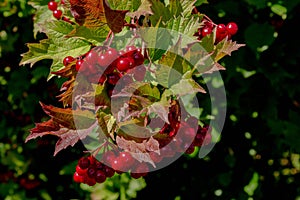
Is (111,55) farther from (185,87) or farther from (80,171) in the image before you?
(80,171)

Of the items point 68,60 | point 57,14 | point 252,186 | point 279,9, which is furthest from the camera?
point 252,186

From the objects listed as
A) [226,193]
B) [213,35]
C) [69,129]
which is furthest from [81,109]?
[226,193]

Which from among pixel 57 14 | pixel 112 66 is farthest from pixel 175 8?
pixel 57 14

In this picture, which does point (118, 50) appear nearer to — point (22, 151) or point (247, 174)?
point (247, 174)

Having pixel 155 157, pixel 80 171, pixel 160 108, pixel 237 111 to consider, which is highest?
pixel 160 108

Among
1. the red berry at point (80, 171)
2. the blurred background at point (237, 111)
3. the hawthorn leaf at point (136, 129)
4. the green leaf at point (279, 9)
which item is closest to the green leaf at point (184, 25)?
the hawthorn leaf at point (136, 129)

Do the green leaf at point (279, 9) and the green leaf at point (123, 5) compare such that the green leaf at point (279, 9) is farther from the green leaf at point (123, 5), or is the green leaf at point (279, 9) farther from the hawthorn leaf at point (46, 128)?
the hawthorn leaf at point (46, 128)
